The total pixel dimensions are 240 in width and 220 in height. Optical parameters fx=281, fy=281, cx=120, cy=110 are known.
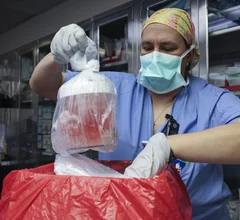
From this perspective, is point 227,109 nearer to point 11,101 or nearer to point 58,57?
point 58,57

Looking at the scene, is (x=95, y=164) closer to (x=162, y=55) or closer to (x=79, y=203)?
(x=79, y=203)

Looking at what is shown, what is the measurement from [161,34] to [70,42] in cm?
39

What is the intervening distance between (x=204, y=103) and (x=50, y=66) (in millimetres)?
536

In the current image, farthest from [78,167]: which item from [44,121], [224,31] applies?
[44,121]

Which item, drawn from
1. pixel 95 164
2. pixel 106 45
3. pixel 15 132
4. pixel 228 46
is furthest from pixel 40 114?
pixel 95 164

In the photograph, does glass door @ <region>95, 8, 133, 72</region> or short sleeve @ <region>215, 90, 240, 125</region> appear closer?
short sleeve @ <region>215, 90, 240, 125</region>

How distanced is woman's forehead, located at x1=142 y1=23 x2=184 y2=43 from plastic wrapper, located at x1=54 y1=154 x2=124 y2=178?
21.5 inches

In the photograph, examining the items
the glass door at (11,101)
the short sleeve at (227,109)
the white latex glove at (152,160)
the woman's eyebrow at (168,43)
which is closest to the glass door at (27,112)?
the glass door at (11,101)

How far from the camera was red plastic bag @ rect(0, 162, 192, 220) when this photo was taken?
0.53 metres

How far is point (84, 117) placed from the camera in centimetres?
66

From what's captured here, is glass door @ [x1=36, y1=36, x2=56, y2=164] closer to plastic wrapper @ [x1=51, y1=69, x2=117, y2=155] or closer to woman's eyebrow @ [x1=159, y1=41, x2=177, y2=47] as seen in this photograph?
woman's eyebrow @ [x1=159, y1=41, x2=177, y2=47]

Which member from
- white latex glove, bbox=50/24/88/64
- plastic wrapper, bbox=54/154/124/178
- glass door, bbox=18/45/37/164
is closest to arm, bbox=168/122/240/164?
plastic wrapper, bbox=54/154/124/178

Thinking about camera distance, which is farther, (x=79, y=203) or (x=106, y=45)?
(x=106, y=45)

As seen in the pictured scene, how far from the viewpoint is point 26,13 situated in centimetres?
346
